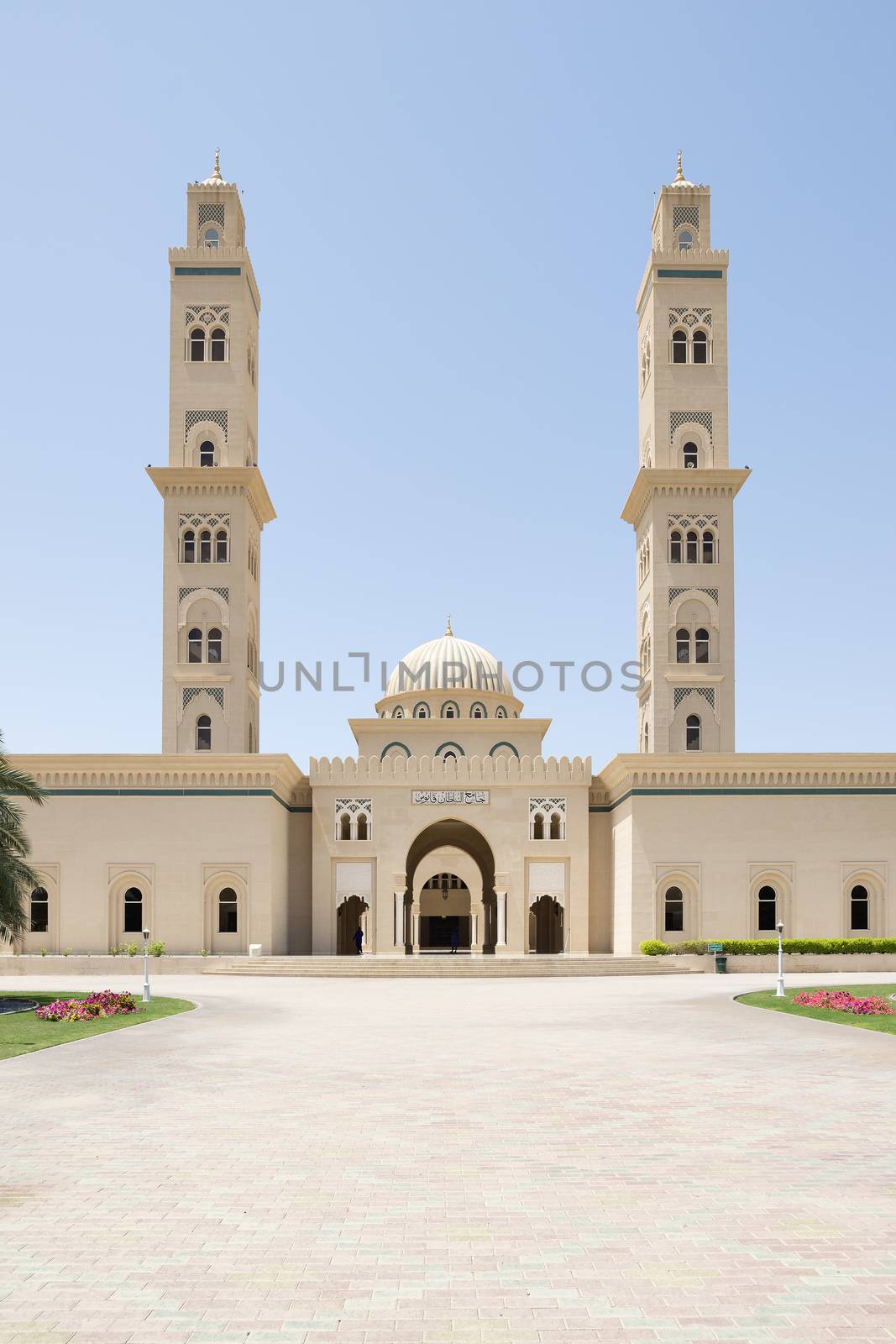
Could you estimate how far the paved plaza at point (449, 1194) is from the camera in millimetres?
5430

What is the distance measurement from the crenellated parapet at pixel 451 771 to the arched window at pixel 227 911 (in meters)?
4.45

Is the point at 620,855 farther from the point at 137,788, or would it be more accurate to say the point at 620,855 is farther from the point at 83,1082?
the point at 83,1082

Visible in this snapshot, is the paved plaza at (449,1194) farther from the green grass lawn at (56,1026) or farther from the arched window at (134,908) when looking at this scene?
the arched window at (134,908)

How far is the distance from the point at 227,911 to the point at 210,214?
70.4 feet

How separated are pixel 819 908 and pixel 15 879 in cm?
2328

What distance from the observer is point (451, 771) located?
1522 inches

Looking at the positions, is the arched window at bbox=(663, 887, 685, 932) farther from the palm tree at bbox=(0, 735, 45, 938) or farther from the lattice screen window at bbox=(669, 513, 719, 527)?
the palm tree at bbox=(0, 735, 45, 938)

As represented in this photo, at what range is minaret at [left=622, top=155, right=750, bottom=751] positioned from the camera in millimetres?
37875

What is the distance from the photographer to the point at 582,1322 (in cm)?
531

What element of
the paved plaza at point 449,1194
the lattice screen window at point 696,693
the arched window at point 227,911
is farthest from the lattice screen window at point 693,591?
the paved plaza at point 449,1194

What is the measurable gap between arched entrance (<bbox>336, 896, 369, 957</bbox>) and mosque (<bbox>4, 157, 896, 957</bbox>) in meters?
0.40

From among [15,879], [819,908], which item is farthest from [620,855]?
[15,879]

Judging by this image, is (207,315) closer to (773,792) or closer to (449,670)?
(449,670)

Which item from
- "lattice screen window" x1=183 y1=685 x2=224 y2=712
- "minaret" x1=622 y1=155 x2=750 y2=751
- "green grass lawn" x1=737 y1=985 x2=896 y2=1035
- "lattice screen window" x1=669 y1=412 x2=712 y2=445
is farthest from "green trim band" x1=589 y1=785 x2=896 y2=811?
"lattice screen window" x1=183 y1=685 x2=224 y2=712
